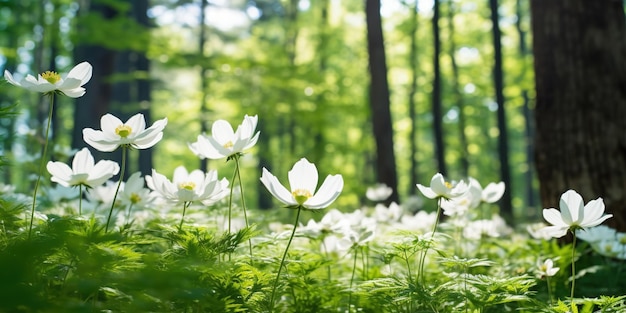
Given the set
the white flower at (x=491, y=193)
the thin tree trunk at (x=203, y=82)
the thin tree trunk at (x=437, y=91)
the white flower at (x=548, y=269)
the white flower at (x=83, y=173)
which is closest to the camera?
the white flower at (x=83, y=173)

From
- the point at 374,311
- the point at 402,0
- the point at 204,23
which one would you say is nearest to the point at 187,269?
the point at 374,311

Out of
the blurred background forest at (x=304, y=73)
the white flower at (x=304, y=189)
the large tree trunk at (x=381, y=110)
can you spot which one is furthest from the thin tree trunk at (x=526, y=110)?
the white flower at (x=304, y=189)

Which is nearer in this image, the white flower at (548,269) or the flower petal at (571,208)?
the flower petal at (571,208)

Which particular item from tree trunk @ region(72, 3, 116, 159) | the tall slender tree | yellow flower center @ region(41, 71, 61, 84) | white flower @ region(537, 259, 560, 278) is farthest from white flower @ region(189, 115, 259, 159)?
the tall slender tree

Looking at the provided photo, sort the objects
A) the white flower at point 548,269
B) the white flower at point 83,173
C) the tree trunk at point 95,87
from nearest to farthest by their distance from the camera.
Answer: the white flower at point 83,173, the white flower at point 548,269, the tree trunk at point 95,87

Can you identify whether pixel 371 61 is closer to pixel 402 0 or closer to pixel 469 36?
pixel 402 0

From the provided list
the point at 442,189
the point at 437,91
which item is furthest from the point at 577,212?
the point at 437,91

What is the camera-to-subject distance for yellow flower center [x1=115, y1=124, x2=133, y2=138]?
1.64m

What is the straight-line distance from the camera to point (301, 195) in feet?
4.94

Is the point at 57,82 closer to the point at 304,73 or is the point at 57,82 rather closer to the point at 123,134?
the point at 123,134

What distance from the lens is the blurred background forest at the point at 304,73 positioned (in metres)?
9.68

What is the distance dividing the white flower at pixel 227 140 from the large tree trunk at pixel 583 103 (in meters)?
2.44

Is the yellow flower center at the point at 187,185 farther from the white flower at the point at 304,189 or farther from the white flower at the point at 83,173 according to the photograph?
the white flower at the point at 304,189

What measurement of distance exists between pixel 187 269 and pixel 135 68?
1655 cm
